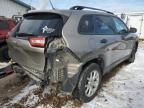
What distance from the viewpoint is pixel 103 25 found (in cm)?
519

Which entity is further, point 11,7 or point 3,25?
point 11,7

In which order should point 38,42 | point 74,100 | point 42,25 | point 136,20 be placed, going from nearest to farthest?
1. point 38,42
2. point 42,25
3. point 74,100
4. point 136,20

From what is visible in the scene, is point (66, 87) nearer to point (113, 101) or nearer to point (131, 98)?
point (113, 101)

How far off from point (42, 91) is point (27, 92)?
0.33 meters

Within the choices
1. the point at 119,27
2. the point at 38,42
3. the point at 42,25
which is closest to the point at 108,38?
the point at 119,27

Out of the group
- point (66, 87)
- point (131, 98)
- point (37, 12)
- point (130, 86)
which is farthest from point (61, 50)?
point (130, 86)

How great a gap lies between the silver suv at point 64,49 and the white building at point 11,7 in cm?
1560

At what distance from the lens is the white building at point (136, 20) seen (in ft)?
69.6

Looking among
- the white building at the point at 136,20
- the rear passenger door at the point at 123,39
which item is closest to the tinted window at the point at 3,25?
the rear passenger door at the point at 123,39

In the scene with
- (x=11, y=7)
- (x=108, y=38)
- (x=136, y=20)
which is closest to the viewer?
(x=108, y=38)

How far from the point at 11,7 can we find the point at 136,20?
11716mm

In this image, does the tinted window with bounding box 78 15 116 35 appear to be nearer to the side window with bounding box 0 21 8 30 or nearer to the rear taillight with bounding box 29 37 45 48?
the rear taillight with bounding box 29 37 45 48

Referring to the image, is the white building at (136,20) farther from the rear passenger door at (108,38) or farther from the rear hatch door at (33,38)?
the rear hatch door at (33,38)

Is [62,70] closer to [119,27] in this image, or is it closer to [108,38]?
[108,38]
